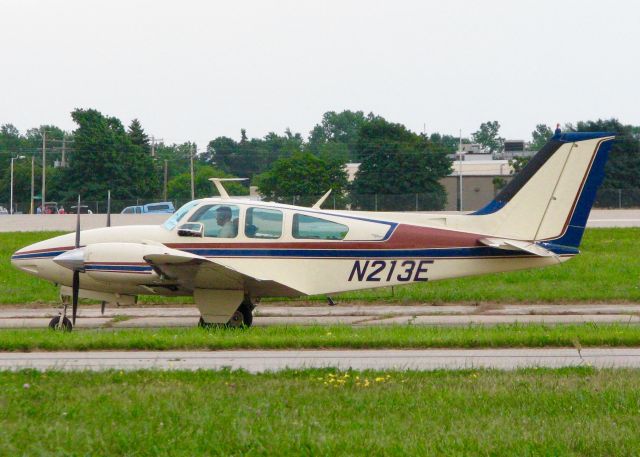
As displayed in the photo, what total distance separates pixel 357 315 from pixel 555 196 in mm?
4637

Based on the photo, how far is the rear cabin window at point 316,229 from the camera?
16359 millimetres

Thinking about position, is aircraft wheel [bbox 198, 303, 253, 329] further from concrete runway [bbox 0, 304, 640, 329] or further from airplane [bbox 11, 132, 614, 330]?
concrete runway [bbox 0, 304, 640, 329]

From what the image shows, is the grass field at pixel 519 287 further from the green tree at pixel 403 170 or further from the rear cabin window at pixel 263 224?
the green tree at pixel 403 170

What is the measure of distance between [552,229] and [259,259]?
4.87 meters

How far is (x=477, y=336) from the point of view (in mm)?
13109

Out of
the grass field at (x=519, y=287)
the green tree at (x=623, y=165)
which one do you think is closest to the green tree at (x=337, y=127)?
the green tree at (x=623, y=165)

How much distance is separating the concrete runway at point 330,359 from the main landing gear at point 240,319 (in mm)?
3437

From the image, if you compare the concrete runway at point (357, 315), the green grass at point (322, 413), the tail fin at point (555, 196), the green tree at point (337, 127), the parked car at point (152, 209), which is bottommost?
the concrete runway at point (357, 315)

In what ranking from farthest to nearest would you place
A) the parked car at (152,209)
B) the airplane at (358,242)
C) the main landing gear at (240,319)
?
the parked car at (152,209)
the airplane at (358,242)
the main landing gear at (240,319)

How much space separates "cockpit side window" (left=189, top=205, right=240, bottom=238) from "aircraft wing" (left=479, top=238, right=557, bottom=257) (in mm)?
4078

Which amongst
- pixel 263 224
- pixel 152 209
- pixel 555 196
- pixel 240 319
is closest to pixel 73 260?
pixel 240 319

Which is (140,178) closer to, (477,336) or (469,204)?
(469,204)

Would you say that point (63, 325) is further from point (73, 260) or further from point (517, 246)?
point (517, 246)

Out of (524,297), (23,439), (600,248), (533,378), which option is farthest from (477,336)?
(600,248)
